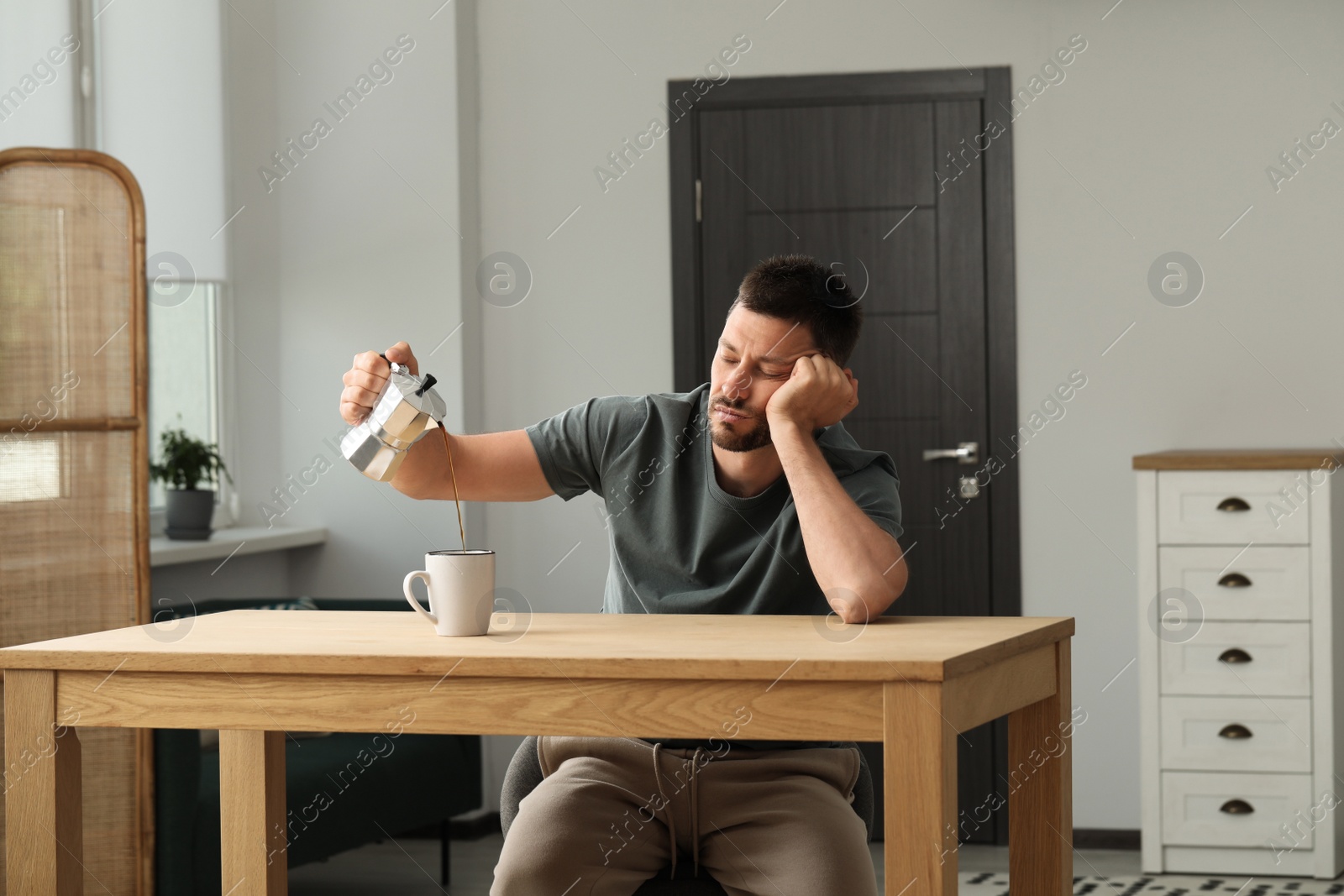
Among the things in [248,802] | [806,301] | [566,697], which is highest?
[806,301]

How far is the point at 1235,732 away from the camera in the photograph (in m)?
3.65

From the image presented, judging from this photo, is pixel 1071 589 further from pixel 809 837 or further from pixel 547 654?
pixel 547 654

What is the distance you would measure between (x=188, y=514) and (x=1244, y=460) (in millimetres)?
2756

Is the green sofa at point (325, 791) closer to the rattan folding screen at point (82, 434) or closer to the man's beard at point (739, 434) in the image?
the rattan folding screen at point (82, 434)

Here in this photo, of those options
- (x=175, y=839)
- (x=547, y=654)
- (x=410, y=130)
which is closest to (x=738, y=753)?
(x=547, y=654)

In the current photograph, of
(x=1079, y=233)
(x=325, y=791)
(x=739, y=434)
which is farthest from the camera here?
(x=1079, y=233)

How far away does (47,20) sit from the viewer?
12.2 feet

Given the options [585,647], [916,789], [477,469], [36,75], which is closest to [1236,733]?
[477,469]

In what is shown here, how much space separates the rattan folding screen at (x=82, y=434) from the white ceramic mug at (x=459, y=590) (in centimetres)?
149

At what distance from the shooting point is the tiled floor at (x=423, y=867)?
3.77 meters

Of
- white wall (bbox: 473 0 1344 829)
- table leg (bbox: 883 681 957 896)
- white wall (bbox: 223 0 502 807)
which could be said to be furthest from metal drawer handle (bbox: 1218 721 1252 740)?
table leg (bbox: 883 681 957 896)

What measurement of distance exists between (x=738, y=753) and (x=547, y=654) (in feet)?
1.56

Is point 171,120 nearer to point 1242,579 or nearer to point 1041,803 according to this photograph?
point 1242,579

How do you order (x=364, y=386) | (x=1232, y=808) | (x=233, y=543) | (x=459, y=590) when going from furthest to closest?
(x=233, y=543), (x=1232, y=808), (x=364, y=386), (x=459, y=590)
